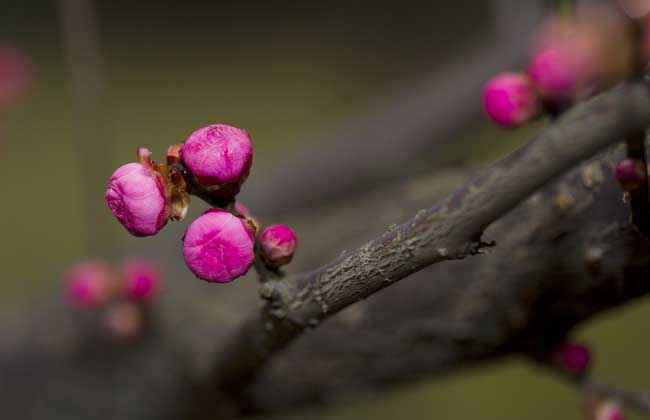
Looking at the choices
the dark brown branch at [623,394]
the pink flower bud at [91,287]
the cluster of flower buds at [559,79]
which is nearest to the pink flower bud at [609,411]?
the dark brown branch at [623,394]

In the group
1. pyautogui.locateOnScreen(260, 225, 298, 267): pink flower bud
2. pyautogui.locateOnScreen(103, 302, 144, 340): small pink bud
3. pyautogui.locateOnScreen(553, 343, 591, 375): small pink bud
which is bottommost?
pyautogui.locateOnScreen(103, 302, 144, 340): small pink bud

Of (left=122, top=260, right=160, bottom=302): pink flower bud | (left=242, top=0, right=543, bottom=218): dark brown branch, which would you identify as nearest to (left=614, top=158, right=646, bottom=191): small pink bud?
(left=122, top=260, right=160, bottom=302): pink flower bud

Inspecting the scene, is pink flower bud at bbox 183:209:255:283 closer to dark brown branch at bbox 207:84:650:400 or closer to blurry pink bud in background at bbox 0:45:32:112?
dark brown branch at bbox 207:84:650:400

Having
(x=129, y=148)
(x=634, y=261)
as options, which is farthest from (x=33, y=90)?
(x=634, y=261)

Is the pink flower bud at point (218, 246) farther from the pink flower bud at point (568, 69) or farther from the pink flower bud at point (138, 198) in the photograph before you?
the pink flower bud at point (568, 69)

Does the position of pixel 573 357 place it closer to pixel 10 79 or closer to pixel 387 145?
pixel 387 145

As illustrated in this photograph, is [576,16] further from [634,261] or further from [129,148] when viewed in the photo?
[129,148]
